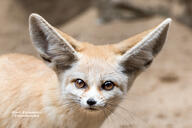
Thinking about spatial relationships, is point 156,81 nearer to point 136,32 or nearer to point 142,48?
point 136,32

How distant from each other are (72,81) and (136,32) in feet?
14.8

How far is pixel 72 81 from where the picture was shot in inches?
110

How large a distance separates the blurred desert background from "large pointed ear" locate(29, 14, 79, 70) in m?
1.34

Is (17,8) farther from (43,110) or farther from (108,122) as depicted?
(43,110)

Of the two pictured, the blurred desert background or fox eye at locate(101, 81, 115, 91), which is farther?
the blurred desert background

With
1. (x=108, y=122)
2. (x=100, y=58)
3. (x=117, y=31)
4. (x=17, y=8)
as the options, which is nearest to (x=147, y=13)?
(x=117, y=31)

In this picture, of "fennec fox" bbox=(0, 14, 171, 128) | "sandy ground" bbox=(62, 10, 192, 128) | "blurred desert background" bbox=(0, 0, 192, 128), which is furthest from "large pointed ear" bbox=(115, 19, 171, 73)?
"blurred desert background" bbox=(0, 0, 192, 128)

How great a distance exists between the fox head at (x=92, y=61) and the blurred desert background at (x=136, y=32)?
1.12 meters

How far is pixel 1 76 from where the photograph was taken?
3281 millimetres

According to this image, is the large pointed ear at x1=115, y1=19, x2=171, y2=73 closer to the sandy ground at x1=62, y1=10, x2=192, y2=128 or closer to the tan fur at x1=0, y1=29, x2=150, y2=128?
the tan fur at x1=0, y1=29, x2=150, y2=128

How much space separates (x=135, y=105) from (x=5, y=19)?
3.96 metres

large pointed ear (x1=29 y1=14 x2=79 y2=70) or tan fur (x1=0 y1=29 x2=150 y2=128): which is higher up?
large pointed ear (x1=29 y1=14 x2=79 y2=70)

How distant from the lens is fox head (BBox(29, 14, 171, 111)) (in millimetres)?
2689

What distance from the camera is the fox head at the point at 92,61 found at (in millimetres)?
2689
